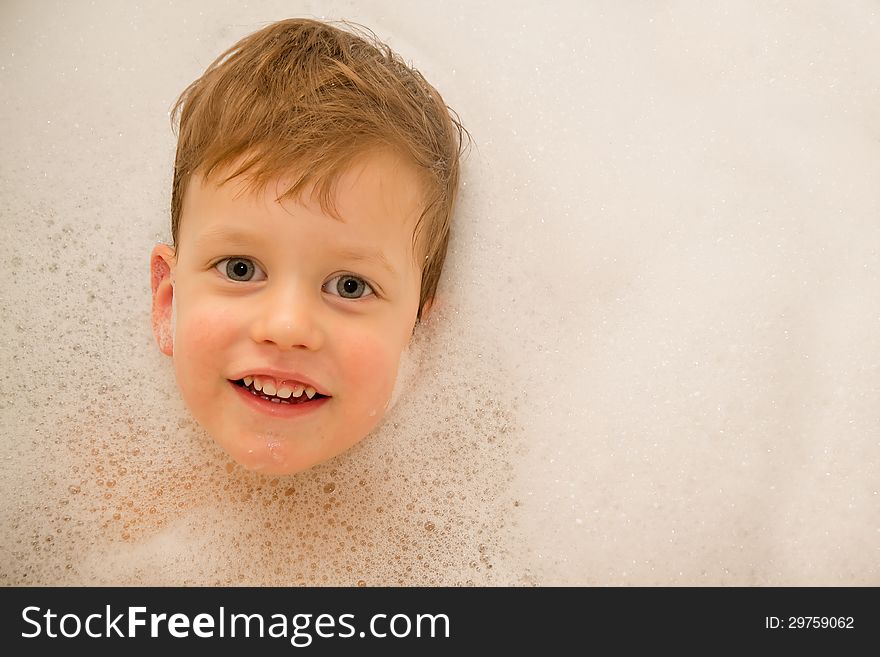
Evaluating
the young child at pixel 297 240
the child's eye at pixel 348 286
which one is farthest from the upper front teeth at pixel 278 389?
the child's eye at pixel 348 286

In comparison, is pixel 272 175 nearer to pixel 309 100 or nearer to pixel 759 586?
pixel 309 100

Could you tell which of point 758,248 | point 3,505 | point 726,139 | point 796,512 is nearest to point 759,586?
point 796,512

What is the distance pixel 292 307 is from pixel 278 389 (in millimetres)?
105

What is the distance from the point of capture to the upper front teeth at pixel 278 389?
0.95m

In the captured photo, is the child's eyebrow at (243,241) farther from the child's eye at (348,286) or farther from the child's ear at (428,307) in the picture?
the child's ear at (428,307)

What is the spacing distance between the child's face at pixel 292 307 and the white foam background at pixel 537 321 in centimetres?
18

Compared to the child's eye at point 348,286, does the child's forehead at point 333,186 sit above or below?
above

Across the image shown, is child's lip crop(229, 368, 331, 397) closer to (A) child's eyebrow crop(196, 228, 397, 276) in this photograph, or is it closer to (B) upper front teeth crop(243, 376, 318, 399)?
(B) upper front teeth crop(243, 376, 318, 399)

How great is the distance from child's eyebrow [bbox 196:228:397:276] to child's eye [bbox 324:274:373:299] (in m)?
0.03

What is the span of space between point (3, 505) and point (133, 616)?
0.26 metres

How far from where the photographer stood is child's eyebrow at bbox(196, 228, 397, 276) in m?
0.92

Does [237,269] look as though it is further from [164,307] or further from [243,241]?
[164,307]

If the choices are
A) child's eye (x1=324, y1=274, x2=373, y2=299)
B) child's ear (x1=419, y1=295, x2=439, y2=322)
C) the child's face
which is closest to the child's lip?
the child's face

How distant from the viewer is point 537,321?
1.16 m
